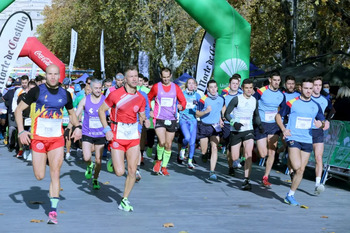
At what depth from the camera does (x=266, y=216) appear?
888 centimetres

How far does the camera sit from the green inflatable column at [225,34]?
1562cm

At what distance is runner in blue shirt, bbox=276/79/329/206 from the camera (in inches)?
388

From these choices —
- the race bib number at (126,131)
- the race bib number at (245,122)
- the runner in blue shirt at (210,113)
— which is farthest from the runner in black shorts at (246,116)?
the race bib number at (126,131)

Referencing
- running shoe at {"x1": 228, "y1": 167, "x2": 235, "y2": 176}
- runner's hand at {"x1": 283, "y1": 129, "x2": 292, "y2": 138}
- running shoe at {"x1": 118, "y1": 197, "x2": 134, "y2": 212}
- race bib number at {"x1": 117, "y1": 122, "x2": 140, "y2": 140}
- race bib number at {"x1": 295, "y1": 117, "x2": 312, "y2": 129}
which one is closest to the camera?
running shoe at {"x1": 118, "y1": 197, "x2": 134, "y2": 212}

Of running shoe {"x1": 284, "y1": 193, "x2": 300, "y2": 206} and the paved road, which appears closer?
the paved road

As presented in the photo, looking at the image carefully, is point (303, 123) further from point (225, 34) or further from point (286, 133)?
point (225, 34)

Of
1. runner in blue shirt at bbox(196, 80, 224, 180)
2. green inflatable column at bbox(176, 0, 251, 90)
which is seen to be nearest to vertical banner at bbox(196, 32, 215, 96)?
green inflatable column at bbox(176, 0, 251, 90)

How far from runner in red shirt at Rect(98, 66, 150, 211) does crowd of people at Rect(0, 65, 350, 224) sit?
0.01 metres

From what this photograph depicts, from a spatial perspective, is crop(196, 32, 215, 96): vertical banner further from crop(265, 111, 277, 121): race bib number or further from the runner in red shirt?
the runner in red shirt

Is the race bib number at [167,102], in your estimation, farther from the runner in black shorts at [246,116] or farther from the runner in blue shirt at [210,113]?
the runner in black shorts at [246,116]

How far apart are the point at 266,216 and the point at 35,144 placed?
3.06 meters

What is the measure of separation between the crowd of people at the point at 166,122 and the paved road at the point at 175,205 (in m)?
0.31

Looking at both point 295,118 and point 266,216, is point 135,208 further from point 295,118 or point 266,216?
point 295,118

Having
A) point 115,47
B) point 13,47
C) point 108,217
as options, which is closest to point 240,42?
point 13,47
